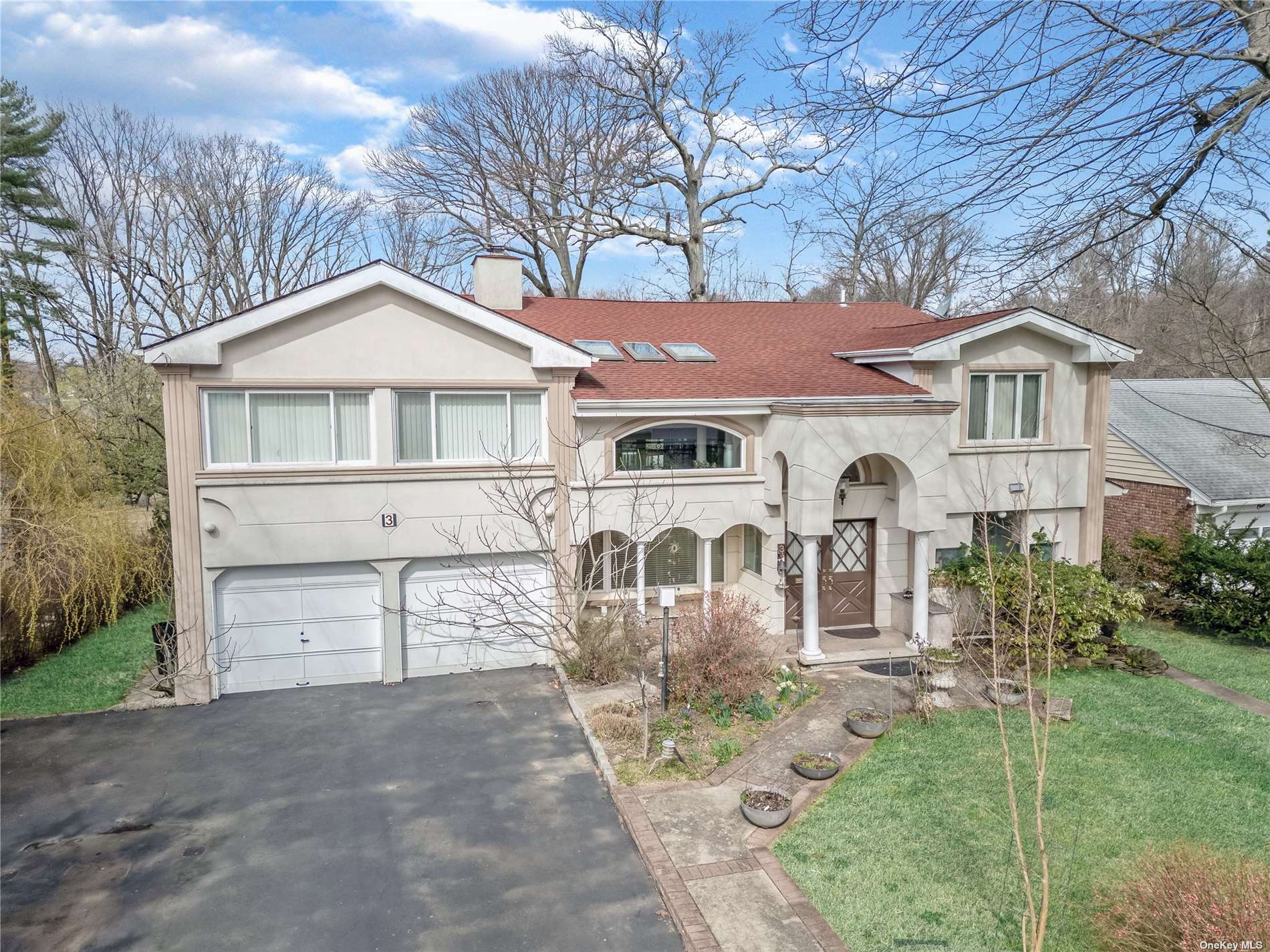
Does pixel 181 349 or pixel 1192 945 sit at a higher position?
pixel 181 349

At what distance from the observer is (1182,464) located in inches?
766

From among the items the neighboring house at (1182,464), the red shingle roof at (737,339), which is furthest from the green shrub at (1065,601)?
the red shingle roof at (737,339)

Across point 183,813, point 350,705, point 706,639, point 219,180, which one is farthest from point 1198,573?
point 219,180

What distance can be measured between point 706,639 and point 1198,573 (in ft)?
37.8

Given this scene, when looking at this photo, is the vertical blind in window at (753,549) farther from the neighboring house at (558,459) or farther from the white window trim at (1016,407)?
the white window trim at (1016,407)

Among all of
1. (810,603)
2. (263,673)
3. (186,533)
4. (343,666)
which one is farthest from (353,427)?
(810,603)

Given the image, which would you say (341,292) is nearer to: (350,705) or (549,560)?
(549,560)

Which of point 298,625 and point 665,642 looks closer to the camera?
point 665,642

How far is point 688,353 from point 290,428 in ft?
26.4

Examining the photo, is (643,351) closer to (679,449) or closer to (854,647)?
(679,449)

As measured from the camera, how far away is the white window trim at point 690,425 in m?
14.9

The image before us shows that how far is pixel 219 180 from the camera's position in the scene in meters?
33.4

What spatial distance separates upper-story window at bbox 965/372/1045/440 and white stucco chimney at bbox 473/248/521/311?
9878 millimetres

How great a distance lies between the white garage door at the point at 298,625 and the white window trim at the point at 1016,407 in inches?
476
